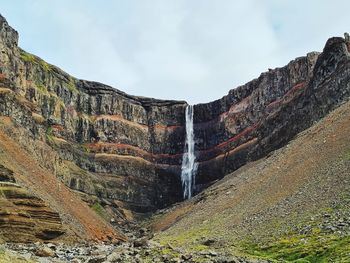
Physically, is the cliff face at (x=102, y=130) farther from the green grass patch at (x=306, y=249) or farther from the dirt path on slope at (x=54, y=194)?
the green grass patch at (x=306, y=249)

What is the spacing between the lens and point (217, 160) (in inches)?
4491

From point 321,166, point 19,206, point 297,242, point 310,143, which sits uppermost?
point 310,143

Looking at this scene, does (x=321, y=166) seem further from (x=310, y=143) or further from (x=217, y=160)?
(x=217, y=160)

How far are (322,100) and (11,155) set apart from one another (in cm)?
4697

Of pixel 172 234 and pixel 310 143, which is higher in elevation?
pixel 310 143

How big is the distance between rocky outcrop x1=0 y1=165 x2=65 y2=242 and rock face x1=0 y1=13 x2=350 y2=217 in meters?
31.4

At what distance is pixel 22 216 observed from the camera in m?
39.6

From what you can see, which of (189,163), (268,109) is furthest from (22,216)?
(189,163)

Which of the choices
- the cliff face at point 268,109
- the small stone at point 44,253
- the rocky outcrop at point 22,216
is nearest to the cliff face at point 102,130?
the cliff face at point 268,109

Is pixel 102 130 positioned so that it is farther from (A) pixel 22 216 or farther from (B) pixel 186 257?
(B) pixel 186 257

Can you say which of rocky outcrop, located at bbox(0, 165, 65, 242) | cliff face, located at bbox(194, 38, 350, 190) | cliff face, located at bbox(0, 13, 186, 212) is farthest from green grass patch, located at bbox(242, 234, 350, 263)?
cliff face, located at bbox(0, 13, 186, 212)

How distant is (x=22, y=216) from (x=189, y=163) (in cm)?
8341

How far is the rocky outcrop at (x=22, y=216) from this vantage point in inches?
1496

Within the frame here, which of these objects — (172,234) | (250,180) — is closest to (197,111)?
(250,180)
